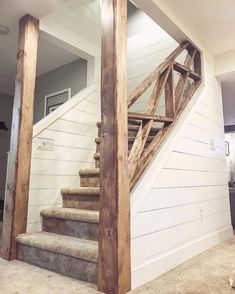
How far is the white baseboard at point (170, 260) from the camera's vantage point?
181cm

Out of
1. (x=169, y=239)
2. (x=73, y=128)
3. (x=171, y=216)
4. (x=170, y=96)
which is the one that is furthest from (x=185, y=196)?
(x=73, y=128)

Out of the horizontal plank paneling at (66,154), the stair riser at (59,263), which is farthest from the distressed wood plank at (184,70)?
the stair riser at (59,263)

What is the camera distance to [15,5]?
2.44 m

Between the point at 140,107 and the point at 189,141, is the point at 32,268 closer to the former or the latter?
the point at 189,141

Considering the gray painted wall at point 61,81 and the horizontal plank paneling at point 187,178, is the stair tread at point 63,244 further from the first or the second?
the gray painted wall at point 61,81

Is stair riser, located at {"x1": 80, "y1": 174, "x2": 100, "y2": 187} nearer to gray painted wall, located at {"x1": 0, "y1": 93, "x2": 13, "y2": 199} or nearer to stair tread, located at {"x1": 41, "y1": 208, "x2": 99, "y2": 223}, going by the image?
stair tread, located at {"x1": 41, "y1": 208, "x2": 99, "y2": 223}

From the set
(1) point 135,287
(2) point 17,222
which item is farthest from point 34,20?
(1) point 135,287

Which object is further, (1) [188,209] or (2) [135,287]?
(1) [188,209]

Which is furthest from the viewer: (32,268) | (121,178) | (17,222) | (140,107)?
(140,107)

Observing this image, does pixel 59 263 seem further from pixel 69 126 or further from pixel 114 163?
pixel 69 126

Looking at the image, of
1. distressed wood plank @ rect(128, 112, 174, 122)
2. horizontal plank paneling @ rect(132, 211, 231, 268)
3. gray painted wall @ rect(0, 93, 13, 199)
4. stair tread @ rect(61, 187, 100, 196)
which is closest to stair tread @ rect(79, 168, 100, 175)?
stair tread @ rect(61, 187, 100, 196)

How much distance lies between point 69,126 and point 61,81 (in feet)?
4.64

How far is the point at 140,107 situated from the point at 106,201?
8.33 feet

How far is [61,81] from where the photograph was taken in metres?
4.34
